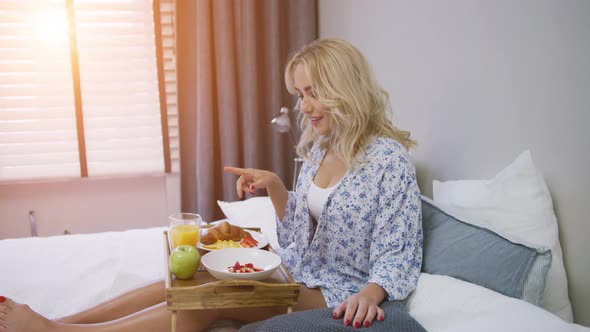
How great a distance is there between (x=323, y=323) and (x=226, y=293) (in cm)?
26

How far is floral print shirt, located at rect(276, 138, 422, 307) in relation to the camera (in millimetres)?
1331

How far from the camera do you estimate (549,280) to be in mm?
1211

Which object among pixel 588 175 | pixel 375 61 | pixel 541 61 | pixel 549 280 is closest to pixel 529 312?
pixel 549 280

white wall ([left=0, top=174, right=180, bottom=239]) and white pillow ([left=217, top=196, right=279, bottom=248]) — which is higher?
white pillow ([left=217, top=196, right=279, bottom=248])

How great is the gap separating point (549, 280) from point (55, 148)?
2.89m

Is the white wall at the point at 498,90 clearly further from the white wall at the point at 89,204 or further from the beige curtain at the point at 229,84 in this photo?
the white wall at the point at 89,204

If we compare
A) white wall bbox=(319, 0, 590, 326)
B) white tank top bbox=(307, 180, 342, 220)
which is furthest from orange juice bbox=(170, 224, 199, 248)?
white wall bbox=(319, 0, 590, 326)

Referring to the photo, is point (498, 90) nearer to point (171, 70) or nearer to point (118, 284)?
point (118, 284)

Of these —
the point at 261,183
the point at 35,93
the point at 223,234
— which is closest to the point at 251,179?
the point at 261,183

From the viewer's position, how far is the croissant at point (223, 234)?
1.58 meters

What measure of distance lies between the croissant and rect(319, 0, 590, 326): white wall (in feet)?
2.51

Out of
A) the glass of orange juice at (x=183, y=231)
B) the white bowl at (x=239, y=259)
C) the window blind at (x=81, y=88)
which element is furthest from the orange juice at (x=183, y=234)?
the window blind at (x=81, y=88)

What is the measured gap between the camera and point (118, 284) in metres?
1.66

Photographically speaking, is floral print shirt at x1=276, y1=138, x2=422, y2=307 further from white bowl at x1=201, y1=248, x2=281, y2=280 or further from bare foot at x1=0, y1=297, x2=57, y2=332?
bare foot at x1=0, y1=297, x2=57, y2=332
